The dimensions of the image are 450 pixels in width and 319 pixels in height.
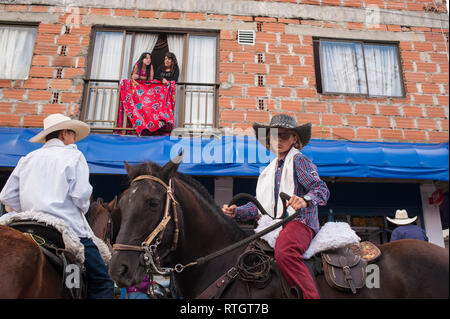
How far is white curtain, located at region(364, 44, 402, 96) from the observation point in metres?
8.78

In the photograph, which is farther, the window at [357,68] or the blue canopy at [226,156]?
the window at [357,68]

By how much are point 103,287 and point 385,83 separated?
28.2ft

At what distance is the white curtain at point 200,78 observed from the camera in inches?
329

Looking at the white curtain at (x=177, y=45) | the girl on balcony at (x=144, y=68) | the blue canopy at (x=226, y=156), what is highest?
the white curtain at (x=177, y=45)

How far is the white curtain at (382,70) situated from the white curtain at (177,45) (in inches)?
202

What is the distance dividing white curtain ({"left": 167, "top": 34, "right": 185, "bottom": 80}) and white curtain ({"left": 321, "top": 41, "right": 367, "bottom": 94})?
3889 mm

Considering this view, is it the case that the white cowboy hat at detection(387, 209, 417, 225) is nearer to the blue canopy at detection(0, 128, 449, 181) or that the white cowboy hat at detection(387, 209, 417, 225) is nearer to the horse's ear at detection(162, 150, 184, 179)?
the blue canopy at detection(0, 128, 449, 181)

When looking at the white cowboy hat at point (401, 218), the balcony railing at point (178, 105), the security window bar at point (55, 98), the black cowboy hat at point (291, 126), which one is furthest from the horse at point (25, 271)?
the white cowboy hat at point (401, 218)

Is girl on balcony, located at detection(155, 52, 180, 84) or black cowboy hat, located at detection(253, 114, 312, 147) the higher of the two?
girl on balcony, located at detection(155, 52, 180, 84)

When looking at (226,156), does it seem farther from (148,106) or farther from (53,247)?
(53,247)

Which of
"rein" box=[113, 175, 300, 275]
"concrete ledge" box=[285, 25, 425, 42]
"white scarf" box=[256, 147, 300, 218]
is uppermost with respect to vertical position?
"concrete ledge" box=[285, 25, 425, 42]

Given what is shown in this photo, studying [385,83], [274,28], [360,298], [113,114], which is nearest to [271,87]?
[274,28]

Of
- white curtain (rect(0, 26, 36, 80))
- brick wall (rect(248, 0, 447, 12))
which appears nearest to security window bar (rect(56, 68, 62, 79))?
white curtain (rect(0, 26, 36, 80))

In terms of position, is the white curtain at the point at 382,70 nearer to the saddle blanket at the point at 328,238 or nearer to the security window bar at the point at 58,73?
the saddle blanket at the point at 328,238
